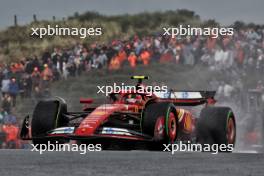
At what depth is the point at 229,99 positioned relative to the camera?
29484 mm

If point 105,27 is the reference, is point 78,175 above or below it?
below

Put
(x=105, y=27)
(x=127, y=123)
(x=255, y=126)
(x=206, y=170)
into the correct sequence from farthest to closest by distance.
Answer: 1. (x=105, y=27)
2. (x=255, y=126)
3. (x=127, y=123)
4. (x=206, y=170)

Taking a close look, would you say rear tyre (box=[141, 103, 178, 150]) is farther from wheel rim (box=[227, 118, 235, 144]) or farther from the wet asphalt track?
wheel rim (box=[227, 118, 235, 144])

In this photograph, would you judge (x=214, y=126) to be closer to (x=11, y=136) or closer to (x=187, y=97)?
(x=187, y=97)

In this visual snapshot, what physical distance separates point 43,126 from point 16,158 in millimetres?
3828

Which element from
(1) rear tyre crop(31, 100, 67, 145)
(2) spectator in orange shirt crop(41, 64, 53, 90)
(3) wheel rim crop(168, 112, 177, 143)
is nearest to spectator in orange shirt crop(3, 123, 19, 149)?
(2) spectator in orange shirt crop(41, 64, 53, 90)

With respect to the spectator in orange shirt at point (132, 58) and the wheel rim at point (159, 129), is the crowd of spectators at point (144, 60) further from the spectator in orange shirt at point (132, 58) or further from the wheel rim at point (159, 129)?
the wheel rim at point (159, 129)

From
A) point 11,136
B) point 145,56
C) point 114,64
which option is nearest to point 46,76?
point 114,64

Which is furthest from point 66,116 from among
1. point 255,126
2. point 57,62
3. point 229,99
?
point 57,62

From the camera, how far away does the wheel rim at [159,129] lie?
17.5 meters

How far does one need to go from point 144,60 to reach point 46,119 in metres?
18.3

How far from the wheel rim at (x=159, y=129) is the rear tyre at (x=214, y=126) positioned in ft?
4.92

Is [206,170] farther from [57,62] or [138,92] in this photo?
[57,62]

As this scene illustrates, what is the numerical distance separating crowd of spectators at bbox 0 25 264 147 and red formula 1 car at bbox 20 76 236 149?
39.7 ft
